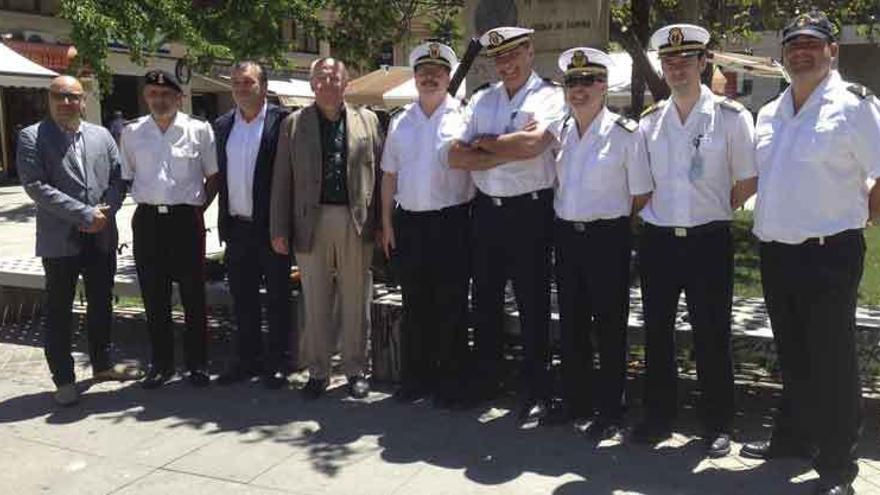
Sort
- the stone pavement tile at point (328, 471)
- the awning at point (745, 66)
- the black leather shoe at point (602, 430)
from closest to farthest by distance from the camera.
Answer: the stone pavement tile at point (328, 471) → the black leather shoe at point (602, 430) → the awning at point (745, 66)

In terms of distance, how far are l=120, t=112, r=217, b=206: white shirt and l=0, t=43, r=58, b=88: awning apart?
A: 10.7 metres

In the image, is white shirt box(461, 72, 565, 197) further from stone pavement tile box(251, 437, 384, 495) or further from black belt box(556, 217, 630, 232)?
stone pavement tile box(251, 437, 384, 495)

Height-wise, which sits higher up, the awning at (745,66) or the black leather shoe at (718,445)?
the awning at (745,66)

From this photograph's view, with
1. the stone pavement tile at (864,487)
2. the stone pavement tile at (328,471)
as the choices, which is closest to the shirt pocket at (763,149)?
the stone pavement tile at (864,487)

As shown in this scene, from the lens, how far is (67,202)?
17.0 ft

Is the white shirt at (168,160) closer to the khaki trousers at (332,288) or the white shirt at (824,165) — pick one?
the khaki trousers at (332,288)

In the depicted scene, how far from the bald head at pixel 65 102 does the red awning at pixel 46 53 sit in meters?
18.6

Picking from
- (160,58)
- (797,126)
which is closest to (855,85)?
(797,126)

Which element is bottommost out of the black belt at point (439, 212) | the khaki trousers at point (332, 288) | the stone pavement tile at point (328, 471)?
the stone pavement tile at point (328, 471)

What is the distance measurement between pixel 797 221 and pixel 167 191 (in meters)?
3.64

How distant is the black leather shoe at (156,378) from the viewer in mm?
5648

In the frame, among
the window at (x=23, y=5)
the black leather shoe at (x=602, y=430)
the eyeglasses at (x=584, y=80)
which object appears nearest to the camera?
the eyeglasses at (x=584, y=80)

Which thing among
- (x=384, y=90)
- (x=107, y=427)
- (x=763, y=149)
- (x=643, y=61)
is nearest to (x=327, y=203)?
(x=107, y=427)

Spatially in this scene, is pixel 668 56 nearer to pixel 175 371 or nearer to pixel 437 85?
pixel 437 85
